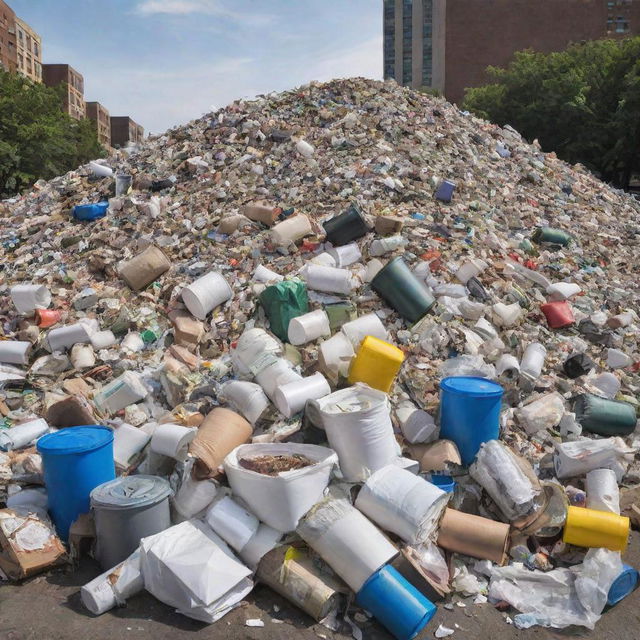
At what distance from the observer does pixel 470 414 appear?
3559 mm

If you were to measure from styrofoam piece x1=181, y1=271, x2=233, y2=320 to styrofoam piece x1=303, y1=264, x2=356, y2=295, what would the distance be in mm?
730

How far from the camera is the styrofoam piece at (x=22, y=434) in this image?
12.4ft

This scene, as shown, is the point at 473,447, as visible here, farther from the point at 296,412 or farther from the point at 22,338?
the point at 22,338

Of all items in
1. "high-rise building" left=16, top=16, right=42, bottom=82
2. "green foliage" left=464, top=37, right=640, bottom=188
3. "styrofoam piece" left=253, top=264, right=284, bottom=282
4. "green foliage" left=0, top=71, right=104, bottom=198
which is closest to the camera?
"styrofoam piece" left=253, top=264, right=284, bottom=282

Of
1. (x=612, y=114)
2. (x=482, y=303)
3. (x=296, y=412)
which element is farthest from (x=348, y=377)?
(x=612, y=114)

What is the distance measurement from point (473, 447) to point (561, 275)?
10.6 feet

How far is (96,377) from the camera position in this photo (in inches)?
179

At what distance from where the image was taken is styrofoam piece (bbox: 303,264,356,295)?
4902 mm

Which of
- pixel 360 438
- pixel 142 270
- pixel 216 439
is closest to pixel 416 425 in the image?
pixel 360 438

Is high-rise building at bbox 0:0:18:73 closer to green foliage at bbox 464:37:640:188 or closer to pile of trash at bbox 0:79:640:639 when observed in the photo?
green foliage at bbox 464:37:640:188

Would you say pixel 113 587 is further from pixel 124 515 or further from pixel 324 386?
pixel 324 386

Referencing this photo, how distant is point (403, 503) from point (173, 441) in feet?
4.47


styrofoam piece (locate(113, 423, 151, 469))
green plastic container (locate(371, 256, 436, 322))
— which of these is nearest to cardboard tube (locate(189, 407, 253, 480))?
styrofoam piece (locate(113, 423, 151, 469))

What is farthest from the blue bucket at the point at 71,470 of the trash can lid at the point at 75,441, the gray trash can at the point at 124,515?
the gray trash can at the point at 124,515
